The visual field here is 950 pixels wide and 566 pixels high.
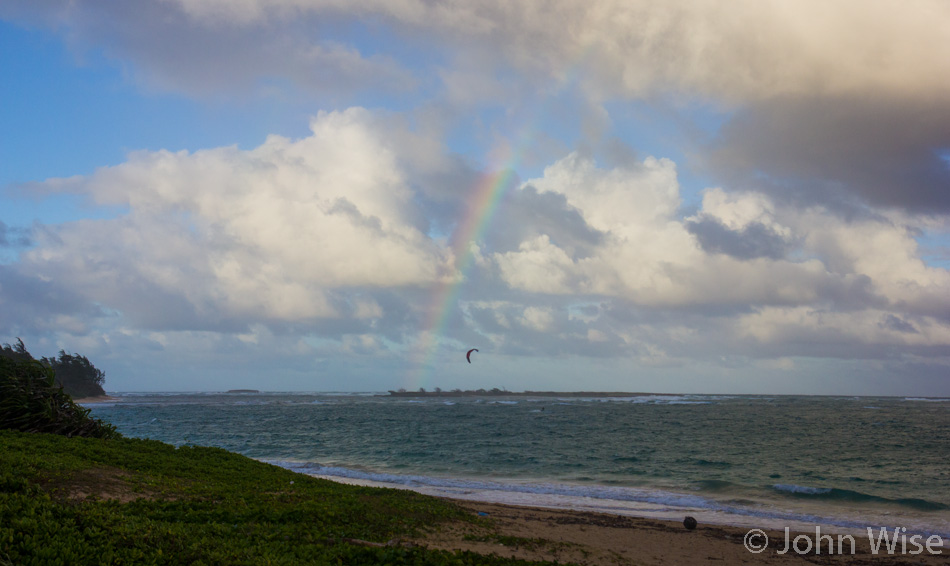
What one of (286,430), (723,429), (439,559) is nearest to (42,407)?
(439,559)

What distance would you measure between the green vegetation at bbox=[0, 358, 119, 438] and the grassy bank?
1.79 m

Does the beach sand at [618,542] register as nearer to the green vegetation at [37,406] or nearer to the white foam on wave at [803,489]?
the white foam on wave at [803,489]

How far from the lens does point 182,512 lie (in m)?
11.3

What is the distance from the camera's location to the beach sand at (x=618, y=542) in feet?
43.3

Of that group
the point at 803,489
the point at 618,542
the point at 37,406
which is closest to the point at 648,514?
the point at 618,542

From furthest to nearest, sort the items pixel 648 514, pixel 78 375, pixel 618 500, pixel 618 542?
pixel 78 375, pixel 618 500, pixel 648 514, pixel 618 542

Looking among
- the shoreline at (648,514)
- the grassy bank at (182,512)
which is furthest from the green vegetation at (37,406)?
the shoreline at (648,514)

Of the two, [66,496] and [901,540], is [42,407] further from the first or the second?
[901,540]

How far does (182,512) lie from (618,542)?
1153 cm

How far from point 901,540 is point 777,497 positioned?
24.6ft

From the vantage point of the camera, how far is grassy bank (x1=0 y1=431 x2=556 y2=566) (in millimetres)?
7598

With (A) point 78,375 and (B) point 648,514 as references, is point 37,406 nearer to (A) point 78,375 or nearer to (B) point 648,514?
(B) point 648,514

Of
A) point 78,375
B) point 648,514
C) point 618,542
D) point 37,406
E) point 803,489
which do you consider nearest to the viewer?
point 618,542

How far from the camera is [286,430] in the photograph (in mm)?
59156
